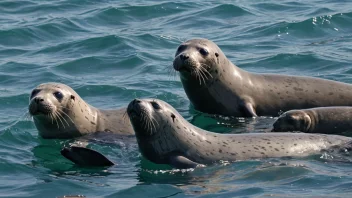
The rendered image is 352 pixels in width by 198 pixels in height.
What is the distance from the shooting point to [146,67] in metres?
17.2

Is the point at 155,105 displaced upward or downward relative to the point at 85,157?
upward

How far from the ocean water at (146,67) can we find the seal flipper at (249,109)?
121mm

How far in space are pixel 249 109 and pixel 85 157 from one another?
3.41m

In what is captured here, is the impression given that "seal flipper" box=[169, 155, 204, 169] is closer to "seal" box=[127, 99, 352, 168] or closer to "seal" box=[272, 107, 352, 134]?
"seal" box=[127, 99, 352, 168]

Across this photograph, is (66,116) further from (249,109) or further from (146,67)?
(146,67)

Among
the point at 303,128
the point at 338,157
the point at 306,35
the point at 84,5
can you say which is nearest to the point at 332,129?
the point at 303,128

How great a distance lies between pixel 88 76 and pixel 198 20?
14.8 ft

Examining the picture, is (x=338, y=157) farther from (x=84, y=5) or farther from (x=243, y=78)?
(x=84, y=5)

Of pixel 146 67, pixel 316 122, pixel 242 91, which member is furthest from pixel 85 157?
pixel 146 67

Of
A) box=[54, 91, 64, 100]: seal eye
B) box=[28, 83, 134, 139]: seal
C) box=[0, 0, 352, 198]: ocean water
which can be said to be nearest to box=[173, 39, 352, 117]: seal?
box=[0, 0, 352, 198]: ocean water

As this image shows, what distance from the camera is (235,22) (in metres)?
20.5

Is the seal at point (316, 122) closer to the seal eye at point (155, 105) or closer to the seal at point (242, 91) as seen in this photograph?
the seal at point (242, 91)

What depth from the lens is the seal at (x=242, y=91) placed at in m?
14.0

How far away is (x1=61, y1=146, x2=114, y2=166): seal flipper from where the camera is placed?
11094 millimetres
